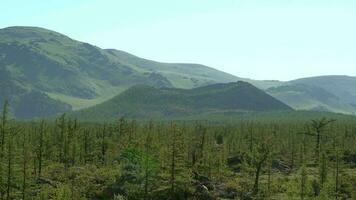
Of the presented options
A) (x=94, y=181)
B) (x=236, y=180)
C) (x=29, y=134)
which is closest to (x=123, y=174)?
(x=94, y=181)

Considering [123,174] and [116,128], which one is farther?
[116,128]

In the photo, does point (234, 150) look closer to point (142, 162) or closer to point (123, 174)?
point (123, 174)

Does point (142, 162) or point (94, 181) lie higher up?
point (142, 162)

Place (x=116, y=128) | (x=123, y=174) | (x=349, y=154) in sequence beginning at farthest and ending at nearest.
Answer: (x=116, y=128) < (x=349, y=154) < (x=123, y=174)

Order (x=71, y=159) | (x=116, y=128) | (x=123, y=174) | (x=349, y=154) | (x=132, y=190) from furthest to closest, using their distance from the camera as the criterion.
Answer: (x=116, y=128)
(x=349, y=154)
(x=71, y=159)
(x=123, y=174)
(x=132, y=190)

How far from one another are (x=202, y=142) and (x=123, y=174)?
90.8ft

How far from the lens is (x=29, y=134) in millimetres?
125312

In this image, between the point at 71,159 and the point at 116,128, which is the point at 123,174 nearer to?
the point at 71,159

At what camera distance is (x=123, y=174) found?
89562 mm

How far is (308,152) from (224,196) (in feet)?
164

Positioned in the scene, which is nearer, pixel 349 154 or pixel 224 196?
pixel 224 196

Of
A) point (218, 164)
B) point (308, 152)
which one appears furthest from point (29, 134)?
point (308, 152)

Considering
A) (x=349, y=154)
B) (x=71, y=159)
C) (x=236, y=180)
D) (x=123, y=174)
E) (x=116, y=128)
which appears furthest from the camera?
(x=116, y=128)

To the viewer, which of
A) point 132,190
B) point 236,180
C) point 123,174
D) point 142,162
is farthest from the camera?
point 236,180
